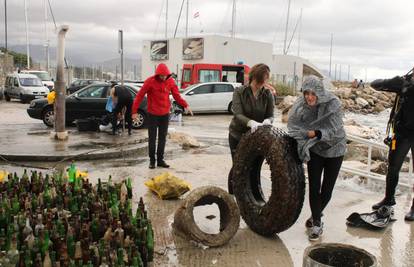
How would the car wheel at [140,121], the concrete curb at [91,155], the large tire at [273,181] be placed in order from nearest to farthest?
1. the large tire at [273,181]
2. the concrete curb at [91,155]
3. the car wheel at [140,121]

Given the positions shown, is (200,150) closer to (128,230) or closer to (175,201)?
(175,201)

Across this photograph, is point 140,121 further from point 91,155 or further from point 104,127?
point 91,155

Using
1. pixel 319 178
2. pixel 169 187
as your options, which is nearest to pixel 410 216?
pixel 319 178

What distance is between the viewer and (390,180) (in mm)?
5090

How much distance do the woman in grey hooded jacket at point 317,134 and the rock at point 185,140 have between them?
5.93 metres

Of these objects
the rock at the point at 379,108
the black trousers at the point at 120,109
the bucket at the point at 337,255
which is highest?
the black trousers at the point at 120,109

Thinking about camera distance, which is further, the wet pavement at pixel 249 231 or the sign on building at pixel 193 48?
the sign on building at pixel 193 48

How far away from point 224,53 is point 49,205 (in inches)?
1427

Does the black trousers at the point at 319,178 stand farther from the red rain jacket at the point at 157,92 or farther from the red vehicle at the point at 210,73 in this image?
the red vehicle at the point at 210,73

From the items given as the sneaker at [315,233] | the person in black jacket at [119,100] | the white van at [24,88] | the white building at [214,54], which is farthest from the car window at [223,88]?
the sneaker at [315,233]

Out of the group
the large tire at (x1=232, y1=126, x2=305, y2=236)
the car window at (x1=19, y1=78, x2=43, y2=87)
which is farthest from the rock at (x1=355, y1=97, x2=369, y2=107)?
the large tire at (x1=232, y1=126, x2=305, y2=236)

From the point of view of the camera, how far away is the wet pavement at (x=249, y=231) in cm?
411

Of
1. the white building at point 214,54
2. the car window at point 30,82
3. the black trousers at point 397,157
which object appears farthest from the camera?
the white building at point 214,54

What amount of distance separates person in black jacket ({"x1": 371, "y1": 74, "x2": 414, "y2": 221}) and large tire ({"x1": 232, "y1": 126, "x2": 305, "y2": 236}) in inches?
53.0
